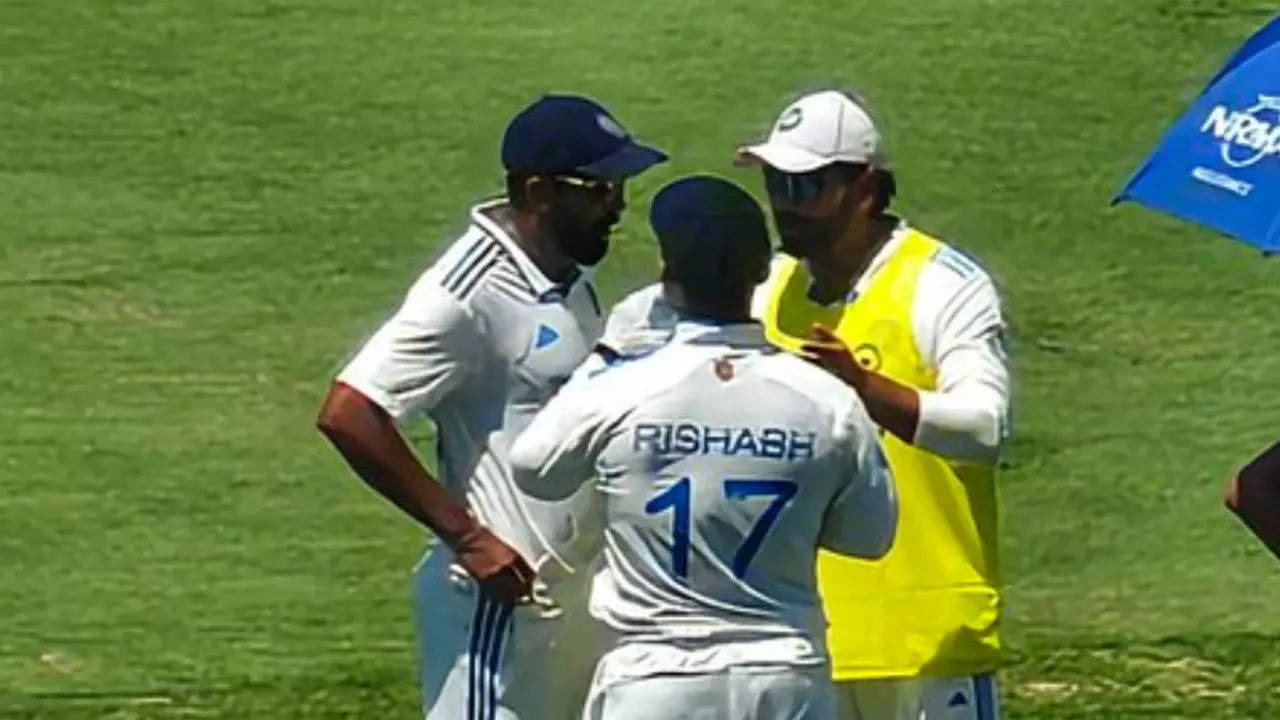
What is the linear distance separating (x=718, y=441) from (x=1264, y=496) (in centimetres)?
100

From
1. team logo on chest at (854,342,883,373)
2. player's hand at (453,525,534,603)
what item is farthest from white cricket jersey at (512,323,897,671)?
team logo on chest at (854,342,883,373)

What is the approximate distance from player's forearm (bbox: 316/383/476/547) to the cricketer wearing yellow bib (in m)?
0.73

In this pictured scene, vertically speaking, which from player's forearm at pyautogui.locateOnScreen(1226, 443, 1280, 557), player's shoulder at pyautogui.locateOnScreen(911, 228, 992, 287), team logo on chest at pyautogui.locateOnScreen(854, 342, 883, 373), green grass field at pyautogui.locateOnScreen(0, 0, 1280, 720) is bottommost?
green grass field at pyautogui.locateOnScreen(0, 0, 1280, 720)

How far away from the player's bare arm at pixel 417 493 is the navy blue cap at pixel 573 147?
21.3 inches

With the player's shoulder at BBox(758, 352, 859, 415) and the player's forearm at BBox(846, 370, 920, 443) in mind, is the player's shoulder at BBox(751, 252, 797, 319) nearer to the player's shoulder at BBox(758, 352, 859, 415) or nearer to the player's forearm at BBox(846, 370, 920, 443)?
the player's forearm at BBox(846, 370, 920, 443)

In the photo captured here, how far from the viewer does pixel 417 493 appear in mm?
6035

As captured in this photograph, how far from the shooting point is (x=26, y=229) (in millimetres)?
12664

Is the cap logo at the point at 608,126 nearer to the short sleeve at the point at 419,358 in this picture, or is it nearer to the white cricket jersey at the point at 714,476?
the short sleeve at the point at 419,358

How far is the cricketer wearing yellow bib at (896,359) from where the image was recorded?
621cm

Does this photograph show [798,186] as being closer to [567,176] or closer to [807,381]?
[567,176]

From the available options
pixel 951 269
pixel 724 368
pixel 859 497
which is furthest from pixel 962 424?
pixel 724 368

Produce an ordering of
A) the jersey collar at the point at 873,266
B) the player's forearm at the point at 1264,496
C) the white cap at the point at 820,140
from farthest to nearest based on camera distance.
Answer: the jersey collar at the point at 873,266 < the white cap at the point at 820,140 < the player's forearm at the point at 1264,496

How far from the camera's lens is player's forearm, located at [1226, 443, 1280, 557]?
511cm

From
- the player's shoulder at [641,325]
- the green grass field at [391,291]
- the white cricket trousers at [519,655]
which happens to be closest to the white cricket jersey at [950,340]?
the player's shoulder at [641,325]
